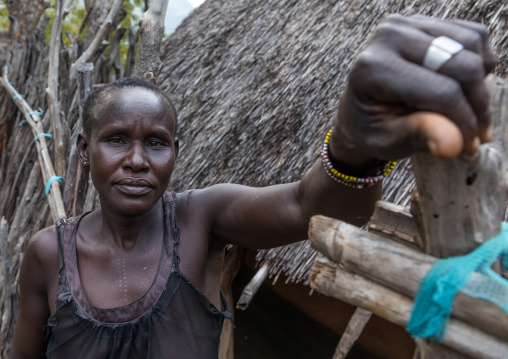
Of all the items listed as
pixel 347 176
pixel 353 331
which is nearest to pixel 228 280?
pixel 353 331

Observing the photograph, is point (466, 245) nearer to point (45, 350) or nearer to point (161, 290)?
point (161, 290)

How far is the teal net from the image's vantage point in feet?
2.56

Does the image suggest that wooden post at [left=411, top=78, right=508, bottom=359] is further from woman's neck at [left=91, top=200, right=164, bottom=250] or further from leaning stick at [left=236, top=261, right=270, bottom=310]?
leaning stick at [left=236, top=261, right=270, bottom=310]

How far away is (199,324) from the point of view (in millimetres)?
1591

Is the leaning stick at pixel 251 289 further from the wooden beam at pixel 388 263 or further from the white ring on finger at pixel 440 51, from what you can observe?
the white ring on finger at pixel 440 51

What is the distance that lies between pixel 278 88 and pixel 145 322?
6.97 ft

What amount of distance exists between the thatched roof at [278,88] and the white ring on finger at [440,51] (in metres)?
1.70

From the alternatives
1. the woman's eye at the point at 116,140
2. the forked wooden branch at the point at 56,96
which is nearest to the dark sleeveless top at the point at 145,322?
the woman's eye at the point at 116,140

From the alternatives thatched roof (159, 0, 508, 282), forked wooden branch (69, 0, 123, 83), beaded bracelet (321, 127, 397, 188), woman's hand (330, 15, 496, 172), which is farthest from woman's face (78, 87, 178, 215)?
forked wooden branch (69, 0, 123, 83)

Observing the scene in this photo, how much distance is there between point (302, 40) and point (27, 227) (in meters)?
2.26

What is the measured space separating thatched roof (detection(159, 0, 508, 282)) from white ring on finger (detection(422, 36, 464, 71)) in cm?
170

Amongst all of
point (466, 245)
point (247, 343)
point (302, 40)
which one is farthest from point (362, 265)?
point (247, 343)

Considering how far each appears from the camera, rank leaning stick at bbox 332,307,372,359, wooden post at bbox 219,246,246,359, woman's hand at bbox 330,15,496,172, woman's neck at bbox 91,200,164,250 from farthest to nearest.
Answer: wooden post at bbox 219,246,246,359
leaning stick at bbox 332,307,372,359
woman's neck at bbox 91,200,164,250
woman's hand at bbox 330,15,496,172

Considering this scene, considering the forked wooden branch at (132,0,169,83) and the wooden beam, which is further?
the forked wooden branch at (132,0,169,83)
